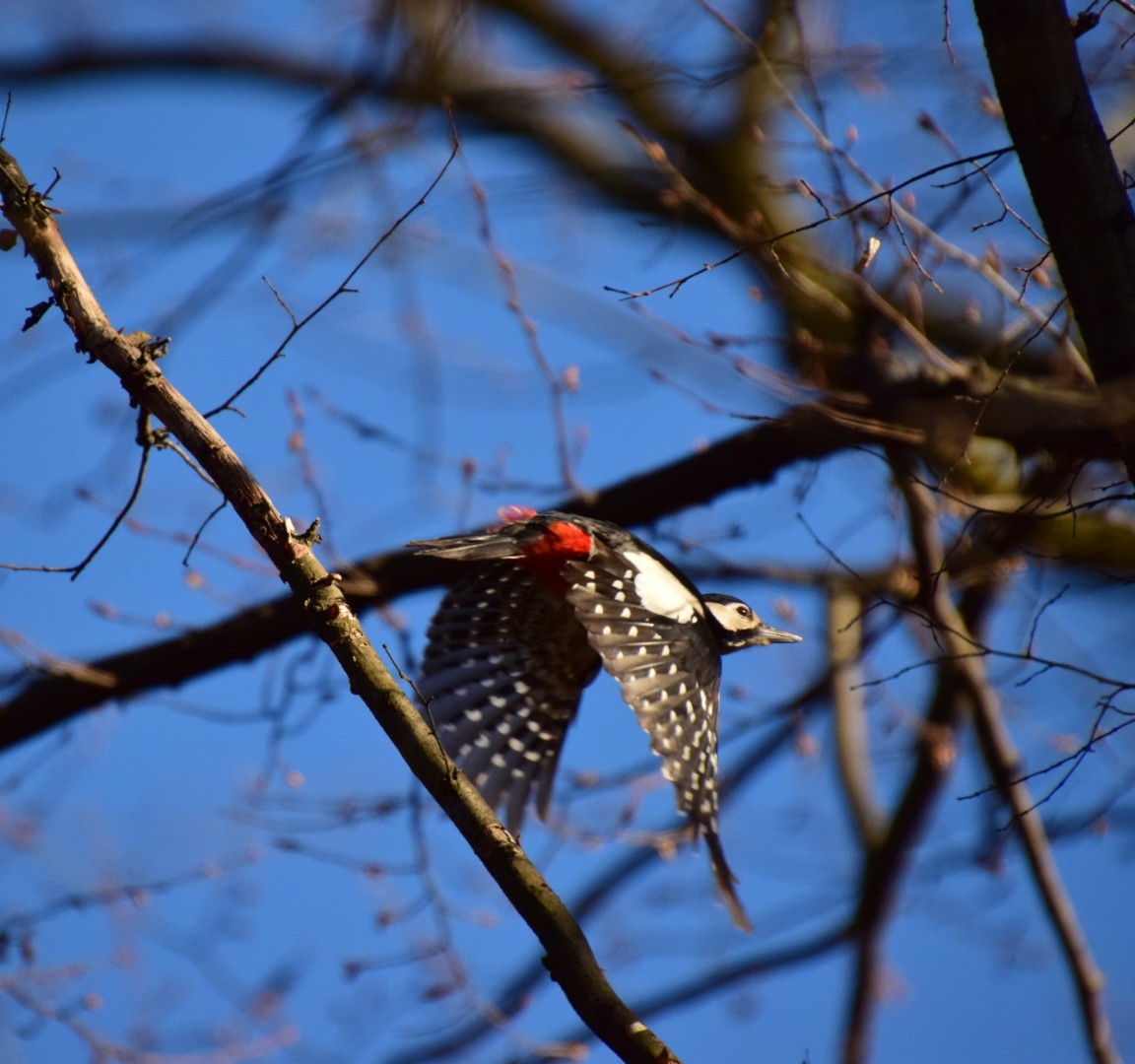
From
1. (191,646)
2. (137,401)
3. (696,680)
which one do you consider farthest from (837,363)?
(137,401)

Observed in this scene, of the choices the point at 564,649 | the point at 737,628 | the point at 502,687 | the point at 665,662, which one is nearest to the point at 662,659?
the point at 665,662

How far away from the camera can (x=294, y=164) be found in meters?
3.64

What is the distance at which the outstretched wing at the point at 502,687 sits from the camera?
14.6ft

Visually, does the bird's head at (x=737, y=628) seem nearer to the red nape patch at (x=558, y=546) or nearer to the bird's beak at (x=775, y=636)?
the bird's beak at (x=775, y=636)

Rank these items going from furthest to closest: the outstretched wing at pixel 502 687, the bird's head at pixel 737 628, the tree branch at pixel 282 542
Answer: the outstretched wing at pixel 502 687, the bird's head at pixel 737 628, the tree branch at pixel 282 542

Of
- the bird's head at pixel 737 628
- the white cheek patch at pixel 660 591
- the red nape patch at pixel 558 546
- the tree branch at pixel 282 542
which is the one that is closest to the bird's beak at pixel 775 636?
the bird's head at pixel 737 628

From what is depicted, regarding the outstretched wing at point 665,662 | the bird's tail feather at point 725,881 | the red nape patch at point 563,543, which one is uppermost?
the red nape patch at point 563,543

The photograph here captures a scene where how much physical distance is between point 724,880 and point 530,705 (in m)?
1.24

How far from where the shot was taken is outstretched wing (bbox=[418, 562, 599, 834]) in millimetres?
4438

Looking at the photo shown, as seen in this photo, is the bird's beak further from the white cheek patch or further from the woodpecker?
the white cheek patch

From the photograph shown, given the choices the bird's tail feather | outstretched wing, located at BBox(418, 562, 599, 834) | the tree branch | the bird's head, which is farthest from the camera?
outstretched wing, located at BBox(418, 562, 599, 834)

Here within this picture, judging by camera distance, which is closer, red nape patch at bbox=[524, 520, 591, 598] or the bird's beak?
red nape patch at bbox=[524, 520, 591, 598]

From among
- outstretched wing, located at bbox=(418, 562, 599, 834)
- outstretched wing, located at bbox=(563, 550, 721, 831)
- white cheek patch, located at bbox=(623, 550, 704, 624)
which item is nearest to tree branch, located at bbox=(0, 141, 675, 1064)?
outstretched wing, located at bbox=(563, 550, 721, 831)

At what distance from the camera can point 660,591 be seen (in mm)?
3902
